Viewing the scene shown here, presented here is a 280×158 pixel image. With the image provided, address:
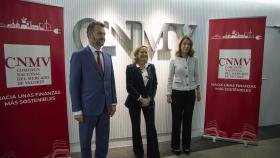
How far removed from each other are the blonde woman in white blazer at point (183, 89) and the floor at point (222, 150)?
9.1 inches

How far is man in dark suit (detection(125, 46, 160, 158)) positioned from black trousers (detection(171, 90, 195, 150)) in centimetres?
46

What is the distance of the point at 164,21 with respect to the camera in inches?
154

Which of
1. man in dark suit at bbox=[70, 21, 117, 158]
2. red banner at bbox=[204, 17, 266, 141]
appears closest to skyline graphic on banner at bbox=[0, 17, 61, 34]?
man in dark suit at bbox=[70, 21, 117, 158]

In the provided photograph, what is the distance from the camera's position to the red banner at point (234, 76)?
3652mm

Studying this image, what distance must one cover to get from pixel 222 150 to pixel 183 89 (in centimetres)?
109

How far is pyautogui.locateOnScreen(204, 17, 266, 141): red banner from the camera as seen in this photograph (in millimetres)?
3652

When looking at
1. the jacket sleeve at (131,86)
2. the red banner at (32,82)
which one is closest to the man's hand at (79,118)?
the red banner at (32,82)

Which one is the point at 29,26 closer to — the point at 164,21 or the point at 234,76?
the point at 164,21

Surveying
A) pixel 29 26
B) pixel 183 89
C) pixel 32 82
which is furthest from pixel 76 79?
pixel 183 89

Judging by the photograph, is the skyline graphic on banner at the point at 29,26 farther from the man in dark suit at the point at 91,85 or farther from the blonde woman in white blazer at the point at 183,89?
the blonde woman in white blazer at the point at 183,89

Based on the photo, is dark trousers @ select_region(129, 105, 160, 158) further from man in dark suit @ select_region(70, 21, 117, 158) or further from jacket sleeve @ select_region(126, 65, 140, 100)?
man in dark suit @ select_region(70, 21, 117, 158)

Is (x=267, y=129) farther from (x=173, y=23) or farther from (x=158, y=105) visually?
(x=173, y=23)

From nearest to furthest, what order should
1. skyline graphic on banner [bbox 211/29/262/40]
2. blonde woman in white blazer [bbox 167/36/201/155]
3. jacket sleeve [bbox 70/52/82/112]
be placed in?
jacket sleeve [bbox 70/52/82/112] < blonde woman in white blazer [bbox 167/36/201/155] < skyline graphic on banner [bbox 211/29/262/40]

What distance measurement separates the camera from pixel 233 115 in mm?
3867
